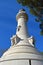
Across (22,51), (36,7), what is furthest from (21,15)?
(36,7)

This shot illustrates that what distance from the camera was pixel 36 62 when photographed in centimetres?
2056

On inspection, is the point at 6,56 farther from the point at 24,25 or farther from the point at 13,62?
the point at 24,25

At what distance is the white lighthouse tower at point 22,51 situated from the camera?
20531 mm

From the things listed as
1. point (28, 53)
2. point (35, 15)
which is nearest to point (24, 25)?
point (28, 53)

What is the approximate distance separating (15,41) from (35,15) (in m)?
5.51

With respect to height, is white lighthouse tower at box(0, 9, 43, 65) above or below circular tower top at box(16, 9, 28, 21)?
below

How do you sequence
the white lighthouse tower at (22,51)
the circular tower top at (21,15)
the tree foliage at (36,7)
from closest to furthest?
the tree foliage at (36,7) → the white lighthouse tower at (22,51) → the circular tower top at (21,15)

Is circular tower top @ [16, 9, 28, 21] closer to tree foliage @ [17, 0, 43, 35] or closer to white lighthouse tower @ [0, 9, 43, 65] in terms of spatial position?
white lighthouse tower @ [0, 9, 43, 65]

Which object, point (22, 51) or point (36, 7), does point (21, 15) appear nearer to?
point (22, 51)

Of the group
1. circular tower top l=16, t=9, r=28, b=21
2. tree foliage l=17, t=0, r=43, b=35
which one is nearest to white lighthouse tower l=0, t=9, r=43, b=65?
circular tower top l=16, t=9, r=28, b=21

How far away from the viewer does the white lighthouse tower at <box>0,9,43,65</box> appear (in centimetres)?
2053

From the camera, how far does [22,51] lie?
21203 millimetres

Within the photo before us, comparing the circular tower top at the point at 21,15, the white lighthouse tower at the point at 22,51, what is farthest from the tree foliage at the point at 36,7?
the circular tower top at the point at 21,15

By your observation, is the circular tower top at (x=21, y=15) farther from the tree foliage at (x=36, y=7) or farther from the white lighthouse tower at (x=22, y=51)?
the tree foliage at (x=36, y=7)
